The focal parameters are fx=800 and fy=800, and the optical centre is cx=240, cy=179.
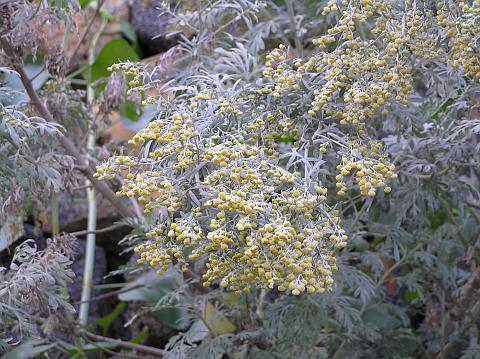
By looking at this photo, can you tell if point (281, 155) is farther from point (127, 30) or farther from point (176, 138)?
point (127, 30)

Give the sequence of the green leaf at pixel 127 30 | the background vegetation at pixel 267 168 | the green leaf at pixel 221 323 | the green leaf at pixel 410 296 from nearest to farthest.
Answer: the background vegetation at pixel 267 168 < the green leaf at pixel 221 323 < the green leaf at pixel 410 296 < the green leaf at pixel 127 30

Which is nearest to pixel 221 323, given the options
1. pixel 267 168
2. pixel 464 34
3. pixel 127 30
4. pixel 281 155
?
pixel 281 155

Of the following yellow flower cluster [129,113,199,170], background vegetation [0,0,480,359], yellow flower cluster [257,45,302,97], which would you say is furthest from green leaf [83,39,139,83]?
yellow flower cluster [129,113,199,170]

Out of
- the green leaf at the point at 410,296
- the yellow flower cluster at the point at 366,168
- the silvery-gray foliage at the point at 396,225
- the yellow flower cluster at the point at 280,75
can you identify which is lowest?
the green leaf at the point at 410,296

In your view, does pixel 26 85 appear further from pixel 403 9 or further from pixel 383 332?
pixel 383 332

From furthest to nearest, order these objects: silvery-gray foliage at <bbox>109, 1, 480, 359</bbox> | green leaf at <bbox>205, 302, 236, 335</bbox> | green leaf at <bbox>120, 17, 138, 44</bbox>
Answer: green leaf at <bbox>120, 17, 138, 44</bbox> → green leaf at <bbox>205, 302, 236, 335</bbox> → silvery-gray foliage at <bbox>109, 1, 480, 359</bbox>

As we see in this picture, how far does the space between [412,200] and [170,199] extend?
984mm

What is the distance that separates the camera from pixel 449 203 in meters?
2.96

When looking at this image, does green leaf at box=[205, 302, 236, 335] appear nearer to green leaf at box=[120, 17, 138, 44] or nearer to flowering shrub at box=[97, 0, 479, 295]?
flowering shrub at box=[97, 0, 479, 295]

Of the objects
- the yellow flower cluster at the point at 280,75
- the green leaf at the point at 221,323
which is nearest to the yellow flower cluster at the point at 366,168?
the yellow flower cluster at the point at 280,75

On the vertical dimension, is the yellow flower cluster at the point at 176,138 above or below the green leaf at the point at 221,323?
above

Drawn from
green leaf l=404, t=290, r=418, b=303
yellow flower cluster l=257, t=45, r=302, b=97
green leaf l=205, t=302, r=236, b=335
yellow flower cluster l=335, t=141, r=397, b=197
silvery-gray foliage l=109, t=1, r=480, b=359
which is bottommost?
green leaf l=404, t=290, r=418, b=303

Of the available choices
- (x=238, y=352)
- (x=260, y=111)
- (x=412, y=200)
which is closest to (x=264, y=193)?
(x=260, y=111)

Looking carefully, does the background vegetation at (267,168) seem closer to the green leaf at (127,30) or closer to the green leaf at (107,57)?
the green leaf at (107,57)
